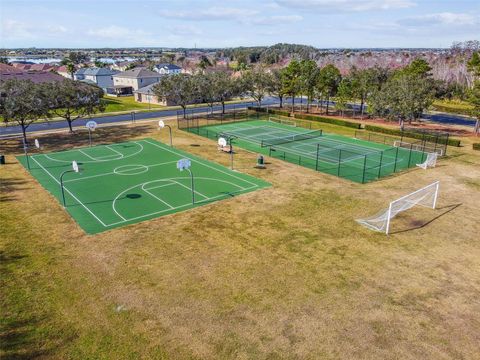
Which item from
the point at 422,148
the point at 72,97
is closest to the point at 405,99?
the point at 422,148

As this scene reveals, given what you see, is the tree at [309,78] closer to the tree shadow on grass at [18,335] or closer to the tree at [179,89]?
the tree at [179,89]

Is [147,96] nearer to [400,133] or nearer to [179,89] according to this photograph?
[179,89]

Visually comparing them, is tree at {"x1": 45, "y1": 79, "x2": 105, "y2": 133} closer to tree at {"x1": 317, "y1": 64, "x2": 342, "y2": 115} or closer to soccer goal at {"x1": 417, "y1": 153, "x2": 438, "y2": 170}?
tree at {"x1": 317, "y1": 64, "x2": 342, "y2": 115}

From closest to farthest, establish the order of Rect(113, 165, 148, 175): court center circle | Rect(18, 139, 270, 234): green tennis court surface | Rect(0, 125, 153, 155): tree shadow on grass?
1. Rect(18, 139, 270, 234): green tennis court surface
2. Rect(113, 165, 148, 175): court center circle
3. Rect(0, 125, 153, 155): tree shadow on grass

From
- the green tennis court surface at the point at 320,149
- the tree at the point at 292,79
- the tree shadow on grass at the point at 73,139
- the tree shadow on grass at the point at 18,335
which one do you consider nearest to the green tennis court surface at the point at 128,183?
the tree shadow on grass at the point at 73,139

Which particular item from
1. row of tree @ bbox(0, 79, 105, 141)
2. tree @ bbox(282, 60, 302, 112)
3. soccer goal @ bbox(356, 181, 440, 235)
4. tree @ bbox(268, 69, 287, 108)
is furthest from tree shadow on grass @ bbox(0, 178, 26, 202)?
tree @ bbox(282, 60, 302, 112)

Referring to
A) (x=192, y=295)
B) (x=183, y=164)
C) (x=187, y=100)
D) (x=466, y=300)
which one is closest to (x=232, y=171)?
(x=183, y=164)
